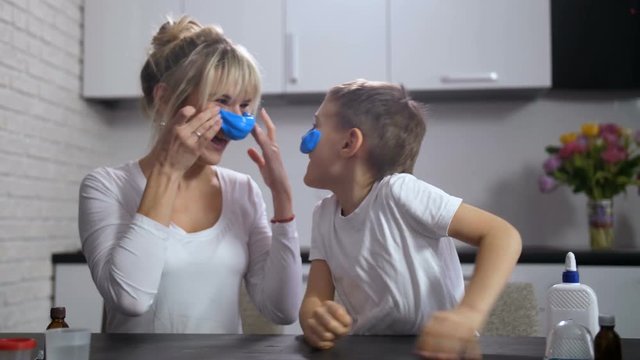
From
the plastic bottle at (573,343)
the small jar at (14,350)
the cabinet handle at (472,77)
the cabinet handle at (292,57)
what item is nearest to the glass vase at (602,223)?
the cabinet handle at (472,77)

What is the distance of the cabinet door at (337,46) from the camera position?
2.78 metres

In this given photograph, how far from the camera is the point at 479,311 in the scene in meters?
1.01

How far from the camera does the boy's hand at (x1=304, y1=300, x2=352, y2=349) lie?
1075 millimetres

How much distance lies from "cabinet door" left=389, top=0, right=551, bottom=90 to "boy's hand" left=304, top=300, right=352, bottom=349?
1778mm

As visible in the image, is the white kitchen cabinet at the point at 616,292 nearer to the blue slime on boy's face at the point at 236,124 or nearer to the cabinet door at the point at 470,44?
the cabinet door at the point at 470,44

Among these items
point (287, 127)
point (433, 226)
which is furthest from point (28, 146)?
point (433, 226)

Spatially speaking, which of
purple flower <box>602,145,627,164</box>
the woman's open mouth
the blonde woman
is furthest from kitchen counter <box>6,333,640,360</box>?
purple flower <box>602,145,627,164</box>

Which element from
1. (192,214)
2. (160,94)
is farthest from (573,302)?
(160,94)

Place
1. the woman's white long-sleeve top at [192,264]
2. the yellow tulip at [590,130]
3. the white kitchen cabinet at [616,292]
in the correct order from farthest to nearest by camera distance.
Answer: the yellow tulip at [590,130], the white kitchen cabinet at [616,292], the woman's white long-sleeve top at [192,264]

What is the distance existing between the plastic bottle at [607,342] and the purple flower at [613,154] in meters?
1.74

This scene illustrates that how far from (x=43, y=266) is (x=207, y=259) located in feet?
4.00

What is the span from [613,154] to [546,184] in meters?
0.28

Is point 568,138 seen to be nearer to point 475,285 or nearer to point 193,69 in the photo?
point 193,69

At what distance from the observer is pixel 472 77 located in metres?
2.72
